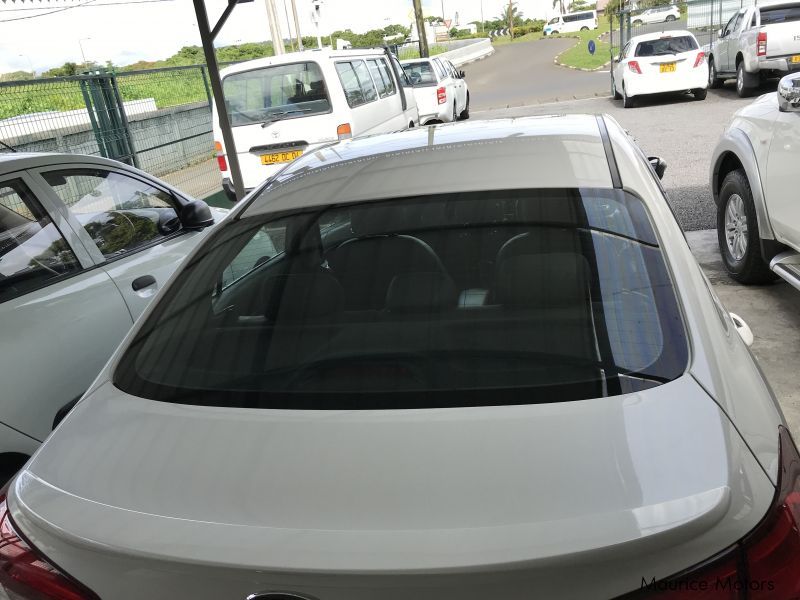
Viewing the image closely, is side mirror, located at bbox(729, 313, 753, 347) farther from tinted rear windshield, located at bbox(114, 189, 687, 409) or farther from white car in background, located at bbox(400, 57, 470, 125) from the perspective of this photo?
white car in background, located at bbox(400, 57, 470, 125)

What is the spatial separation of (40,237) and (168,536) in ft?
8.69

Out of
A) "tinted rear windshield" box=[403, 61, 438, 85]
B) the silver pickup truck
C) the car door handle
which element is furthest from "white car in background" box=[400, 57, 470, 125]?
the car door handle

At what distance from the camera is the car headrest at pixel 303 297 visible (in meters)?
1.95

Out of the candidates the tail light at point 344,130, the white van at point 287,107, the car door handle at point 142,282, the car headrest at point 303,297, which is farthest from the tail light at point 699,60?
the car headrest at point 303,297

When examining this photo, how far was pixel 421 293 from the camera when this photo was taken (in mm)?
1902

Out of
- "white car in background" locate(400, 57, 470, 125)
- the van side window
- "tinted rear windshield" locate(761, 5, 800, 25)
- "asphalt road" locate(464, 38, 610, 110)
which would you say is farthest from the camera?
"asphalt road" locate(464, 38, 610, 110)

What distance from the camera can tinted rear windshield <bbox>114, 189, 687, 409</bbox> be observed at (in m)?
1.56

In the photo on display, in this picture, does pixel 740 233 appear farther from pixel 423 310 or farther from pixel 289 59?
pixel 289 59

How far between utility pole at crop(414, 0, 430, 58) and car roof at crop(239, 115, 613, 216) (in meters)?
27.6

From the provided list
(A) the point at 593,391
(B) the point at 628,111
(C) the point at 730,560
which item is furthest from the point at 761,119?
(B) the point at 628,111

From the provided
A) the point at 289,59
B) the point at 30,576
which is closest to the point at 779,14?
the point at 289,59

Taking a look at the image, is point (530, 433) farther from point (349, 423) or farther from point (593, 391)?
point (349, 423)

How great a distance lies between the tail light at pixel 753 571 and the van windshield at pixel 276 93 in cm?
775

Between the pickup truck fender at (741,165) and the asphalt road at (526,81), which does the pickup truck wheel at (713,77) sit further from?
the pickup truck fender at (741,165)
